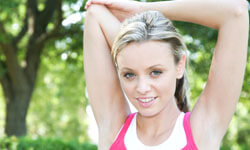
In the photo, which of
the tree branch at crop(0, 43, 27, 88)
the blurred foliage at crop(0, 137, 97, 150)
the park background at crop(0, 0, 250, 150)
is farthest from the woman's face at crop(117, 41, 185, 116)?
the tree branch at crop(0, 43, 27, 88)

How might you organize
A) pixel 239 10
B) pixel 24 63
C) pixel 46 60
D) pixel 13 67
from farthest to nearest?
pixel 46 60, pixel 24 63, pixel 13 67, pixel 239 10

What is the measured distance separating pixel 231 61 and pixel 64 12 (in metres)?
9.37

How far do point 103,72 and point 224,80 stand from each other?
67 cm

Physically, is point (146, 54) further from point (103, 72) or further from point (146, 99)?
point (103, 72)

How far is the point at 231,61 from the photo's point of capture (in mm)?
1824

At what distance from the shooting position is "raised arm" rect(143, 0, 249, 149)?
5.98ft

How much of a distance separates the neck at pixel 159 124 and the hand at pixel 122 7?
0.54 m

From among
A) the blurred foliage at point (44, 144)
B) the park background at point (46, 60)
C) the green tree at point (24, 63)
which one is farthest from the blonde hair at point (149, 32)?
the green tree at point (24, 63)

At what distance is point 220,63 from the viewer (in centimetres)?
185

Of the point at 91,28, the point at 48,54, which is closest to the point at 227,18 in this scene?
the point at 91,28

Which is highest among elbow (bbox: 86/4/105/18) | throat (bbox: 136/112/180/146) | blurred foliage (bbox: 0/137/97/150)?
elbow (bbox: 86/4/105/18)

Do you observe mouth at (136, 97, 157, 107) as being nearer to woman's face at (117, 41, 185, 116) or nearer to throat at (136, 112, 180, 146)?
woman's face at (117, 41, 185, 116)

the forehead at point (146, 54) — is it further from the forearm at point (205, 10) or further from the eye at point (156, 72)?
the forearm at point (205, 10)

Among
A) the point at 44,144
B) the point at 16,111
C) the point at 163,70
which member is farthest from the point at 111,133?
the point at 16,111
